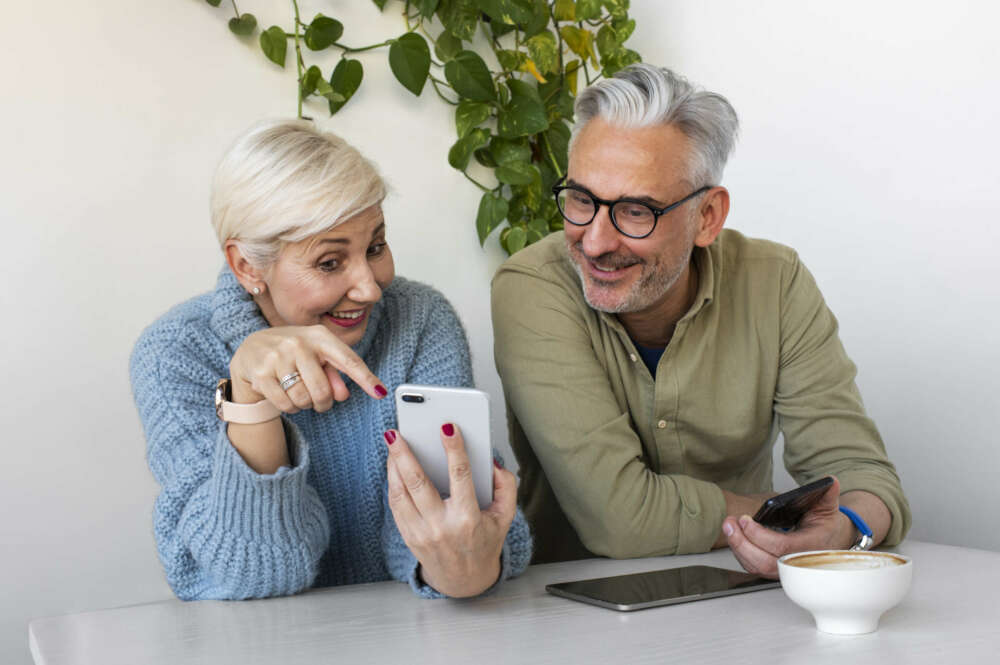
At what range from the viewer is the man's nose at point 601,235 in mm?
1723

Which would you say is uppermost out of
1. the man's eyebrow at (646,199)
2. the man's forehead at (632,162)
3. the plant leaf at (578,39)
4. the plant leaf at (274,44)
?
the plant leaf at (578,39)

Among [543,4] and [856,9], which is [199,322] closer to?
[543,4]

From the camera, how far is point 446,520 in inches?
48.3

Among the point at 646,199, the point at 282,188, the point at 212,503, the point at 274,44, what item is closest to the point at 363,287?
the point at 282,188

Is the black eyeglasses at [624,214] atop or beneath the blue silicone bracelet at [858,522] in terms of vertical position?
atop

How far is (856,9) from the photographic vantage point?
8.16ft

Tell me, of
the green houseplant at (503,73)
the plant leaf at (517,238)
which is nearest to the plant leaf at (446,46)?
the green houseplant at (503,73)

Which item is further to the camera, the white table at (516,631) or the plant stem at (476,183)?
the plant stem at (476,183)

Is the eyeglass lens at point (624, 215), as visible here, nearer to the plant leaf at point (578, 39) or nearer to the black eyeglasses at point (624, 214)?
the black eyeglasses at point (624, 214)

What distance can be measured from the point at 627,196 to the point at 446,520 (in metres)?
0.74

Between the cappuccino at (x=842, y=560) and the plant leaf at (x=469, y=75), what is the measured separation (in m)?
1.72

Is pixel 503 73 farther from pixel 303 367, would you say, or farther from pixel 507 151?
pixel 303 367

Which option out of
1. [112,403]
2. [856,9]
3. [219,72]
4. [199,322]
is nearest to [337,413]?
[199,322]

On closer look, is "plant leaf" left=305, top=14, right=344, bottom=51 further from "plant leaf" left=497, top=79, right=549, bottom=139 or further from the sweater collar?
the sweater collar
